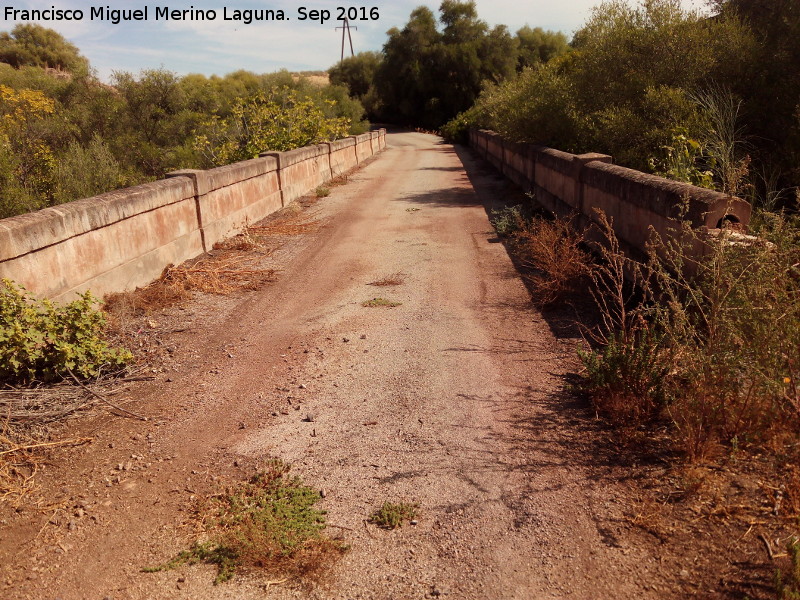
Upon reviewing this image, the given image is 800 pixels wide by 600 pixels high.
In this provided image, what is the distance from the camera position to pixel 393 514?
339 cm

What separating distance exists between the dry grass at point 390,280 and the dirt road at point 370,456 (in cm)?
44

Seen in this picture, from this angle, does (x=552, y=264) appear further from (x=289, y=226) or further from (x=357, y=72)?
(x=357, y=72)

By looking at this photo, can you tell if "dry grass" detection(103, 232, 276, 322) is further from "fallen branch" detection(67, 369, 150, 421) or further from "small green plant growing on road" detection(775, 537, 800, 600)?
"small green plant growing on road" detection(775, 537, 800, 600)

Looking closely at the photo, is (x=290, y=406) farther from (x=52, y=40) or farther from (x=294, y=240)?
(x=52, y=40)

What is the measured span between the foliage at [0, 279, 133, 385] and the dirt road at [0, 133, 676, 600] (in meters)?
0.55

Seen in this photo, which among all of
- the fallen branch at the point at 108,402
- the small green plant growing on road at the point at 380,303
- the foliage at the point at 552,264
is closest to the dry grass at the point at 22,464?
the fallen branch at the point at 108,402

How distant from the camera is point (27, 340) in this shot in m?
4.67

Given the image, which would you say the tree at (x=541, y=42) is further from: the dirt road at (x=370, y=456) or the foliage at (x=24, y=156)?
the dirt road at (x=370, y=456)

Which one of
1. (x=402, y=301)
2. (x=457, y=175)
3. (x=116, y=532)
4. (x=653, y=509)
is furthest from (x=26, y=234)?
(x=457, y=175)

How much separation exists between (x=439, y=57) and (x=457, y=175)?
34008mm

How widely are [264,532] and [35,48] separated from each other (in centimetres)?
5701

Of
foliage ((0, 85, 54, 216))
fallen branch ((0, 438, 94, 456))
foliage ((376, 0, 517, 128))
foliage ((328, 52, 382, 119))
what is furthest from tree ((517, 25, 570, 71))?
fallen branch ((0, 438, 94, 456))

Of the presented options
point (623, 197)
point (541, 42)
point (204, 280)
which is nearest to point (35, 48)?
point (541, 42)

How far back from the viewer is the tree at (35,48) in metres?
47.1
